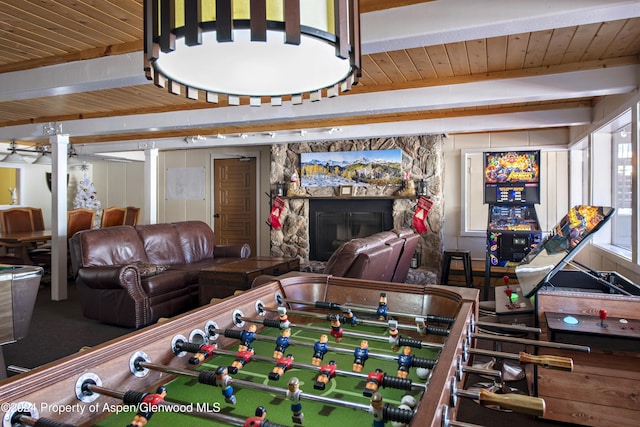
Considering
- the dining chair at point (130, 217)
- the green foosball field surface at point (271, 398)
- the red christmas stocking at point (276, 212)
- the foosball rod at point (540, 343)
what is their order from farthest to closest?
1. the red christmas stocking at point (276, 212)
2. the dining chair at point (130, 217)
3. the foosball rod at point (540, 343)
4. the green foosball field surface at point (271, 398)

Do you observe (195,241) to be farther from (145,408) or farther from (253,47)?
(145,408)

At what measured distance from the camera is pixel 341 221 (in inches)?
270

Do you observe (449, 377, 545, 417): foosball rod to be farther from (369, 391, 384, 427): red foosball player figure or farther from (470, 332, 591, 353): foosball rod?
(470, 332, 591, 353): foosball rod

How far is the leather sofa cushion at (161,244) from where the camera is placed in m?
4.96

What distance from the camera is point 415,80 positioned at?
378 cm

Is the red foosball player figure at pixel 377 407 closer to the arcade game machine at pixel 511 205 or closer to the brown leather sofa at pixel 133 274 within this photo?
the brown leather sofa at pixel 133 274

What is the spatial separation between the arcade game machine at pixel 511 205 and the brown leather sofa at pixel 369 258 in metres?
1.38

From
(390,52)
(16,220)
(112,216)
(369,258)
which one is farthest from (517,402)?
(16,220)

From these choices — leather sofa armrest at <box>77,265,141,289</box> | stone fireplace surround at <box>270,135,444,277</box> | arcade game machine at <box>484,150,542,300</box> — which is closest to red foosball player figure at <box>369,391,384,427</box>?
leather sofa armrest at <box>77,265,141,289</box>

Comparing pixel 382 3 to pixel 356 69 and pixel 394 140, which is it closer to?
pixel 356 69

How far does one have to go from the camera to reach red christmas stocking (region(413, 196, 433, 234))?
6.17 m

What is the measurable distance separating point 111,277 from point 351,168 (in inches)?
158

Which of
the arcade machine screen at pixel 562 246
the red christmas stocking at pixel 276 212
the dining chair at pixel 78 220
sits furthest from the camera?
the red christmas stocking at pixel 276 212

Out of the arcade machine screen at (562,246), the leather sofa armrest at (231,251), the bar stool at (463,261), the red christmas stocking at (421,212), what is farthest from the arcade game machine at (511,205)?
the leather sofa armrest at (231,251)
